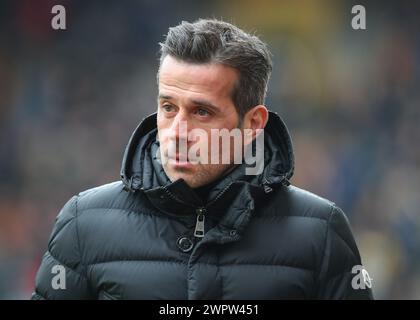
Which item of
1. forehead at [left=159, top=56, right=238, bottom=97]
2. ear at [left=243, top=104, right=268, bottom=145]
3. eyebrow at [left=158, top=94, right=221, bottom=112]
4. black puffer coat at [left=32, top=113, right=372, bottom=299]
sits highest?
forehead at [left=159, top=56, right=238, bottom=97]

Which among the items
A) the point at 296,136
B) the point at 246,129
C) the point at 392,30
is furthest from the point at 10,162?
the point at 246,129

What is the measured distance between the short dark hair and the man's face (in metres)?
0.03

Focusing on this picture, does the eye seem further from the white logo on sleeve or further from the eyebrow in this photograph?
the white logo on sleeve

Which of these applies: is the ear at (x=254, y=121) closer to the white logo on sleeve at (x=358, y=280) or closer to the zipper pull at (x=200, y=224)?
the zipper pull at (x=200, y=224)

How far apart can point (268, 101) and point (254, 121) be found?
15.9ft

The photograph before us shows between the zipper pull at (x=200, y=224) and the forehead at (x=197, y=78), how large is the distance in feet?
0.98

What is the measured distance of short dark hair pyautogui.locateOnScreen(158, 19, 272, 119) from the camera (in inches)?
83.7

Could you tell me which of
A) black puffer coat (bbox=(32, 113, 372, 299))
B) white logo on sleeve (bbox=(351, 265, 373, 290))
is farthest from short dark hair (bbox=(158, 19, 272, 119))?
white logo on sleeve (bbox=(351, 265, 373, 290))

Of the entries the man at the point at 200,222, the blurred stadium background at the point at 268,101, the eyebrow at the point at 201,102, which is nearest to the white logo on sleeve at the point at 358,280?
the man at the point at 200,222

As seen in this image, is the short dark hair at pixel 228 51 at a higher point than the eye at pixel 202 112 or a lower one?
higher

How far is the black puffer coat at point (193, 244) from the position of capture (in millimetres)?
2061

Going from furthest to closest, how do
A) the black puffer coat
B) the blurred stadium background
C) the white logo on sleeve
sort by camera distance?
the blurred stadium background, the white logo on sleeve, the black puffer coat

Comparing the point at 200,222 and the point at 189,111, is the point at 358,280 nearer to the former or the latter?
the point at 200,222

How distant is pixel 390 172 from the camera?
282 inches
